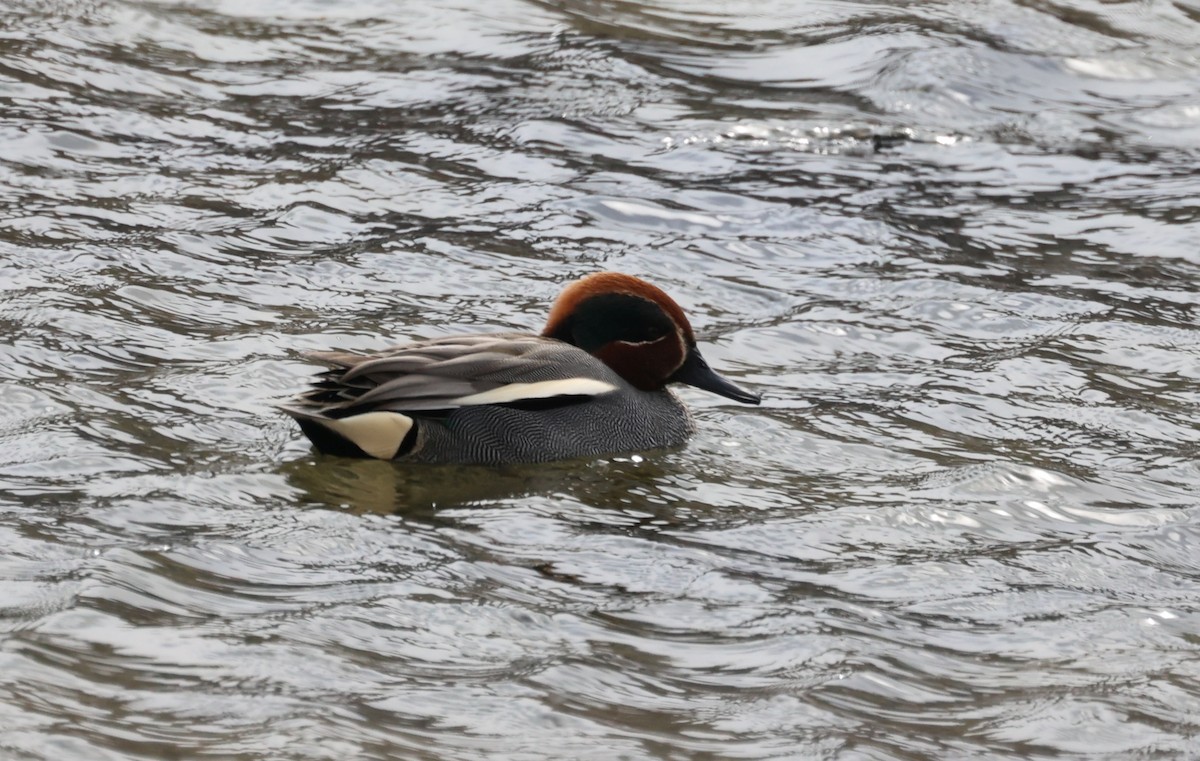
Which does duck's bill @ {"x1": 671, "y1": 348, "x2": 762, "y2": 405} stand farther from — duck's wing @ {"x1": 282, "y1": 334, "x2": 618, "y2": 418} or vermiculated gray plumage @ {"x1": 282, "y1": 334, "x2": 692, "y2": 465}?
duck's wing @ {"x1": 282, "y1": 334, "x2": 618, "y2": 418}

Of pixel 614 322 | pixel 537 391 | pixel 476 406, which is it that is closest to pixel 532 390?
pixel 537 391

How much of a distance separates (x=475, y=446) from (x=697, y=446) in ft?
3.82

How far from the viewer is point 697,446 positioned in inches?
328

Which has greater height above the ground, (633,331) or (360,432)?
(633,331)

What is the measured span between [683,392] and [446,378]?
1990mm

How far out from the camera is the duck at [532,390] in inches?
296

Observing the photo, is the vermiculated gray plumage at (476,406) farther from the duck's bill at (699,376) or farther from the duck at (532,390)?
the duck's bill at (699,376)

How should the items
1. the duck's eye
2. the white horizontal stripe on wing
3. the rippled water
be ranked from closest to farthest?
the rippled water
the white horizontal stripe on wing
the duck's eye

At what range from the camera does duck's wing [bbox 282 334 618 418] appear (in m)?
7.49

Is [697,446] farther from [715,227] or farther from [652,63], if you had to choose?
[652,63]

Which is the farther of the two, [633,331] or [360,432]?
[633,331]

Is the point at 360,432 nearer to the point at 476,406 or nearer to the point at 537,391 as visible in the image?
the point at 476,406

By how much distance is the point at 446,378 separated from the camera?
7660 millimetres

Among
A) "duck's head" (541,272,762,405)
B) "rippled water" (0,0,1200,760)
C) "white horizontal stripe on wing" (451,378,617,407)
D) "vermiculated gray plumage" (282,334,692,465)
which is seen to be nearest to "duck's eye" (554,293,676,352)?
"duck's head" (541,272,762,405)
